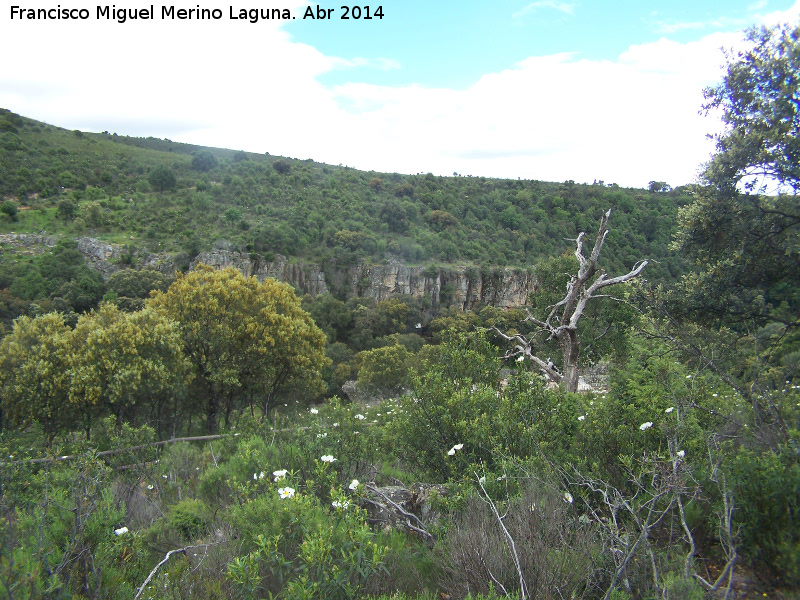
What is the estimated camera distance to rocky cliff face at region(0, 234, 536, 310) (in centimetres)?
3700

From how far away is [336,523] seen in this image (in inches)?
104

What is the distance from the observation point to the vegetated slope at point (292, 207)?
1614 inches

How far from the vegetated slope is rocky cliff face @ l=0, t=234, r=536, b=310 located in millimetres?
1335

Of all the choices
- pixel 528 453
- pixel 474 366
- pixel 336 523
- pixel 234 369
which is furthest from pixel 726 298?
pixel 234 369

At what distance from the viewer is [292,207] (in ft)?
165

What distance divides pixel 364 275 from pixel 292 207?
38.5 feet

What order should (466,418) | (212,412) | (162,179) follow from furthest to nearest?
(162,179) → (212,412) → (466,418)

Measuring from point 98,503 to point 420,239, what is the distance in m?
48.4

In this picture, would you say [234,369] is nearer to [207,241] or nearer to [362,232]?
[207,241]

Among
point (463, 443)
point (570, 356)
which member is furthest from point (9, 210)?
point (463, 443)

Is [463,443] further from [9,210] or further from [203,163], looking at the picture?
[203,163]

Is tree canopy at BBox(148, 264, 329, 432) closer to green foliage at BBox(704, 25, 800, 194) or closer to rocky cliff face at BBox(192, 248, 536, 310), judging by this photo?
green foliage at BBox(704, 25, 800, 194)

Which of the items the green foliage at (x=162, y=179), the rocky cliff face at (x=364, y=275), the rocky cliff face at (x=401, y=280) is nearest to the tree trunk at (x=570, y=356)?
the rocky cliff face at (x=401, y=280)

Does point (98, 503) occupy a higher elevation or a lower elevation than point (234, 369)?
higher
